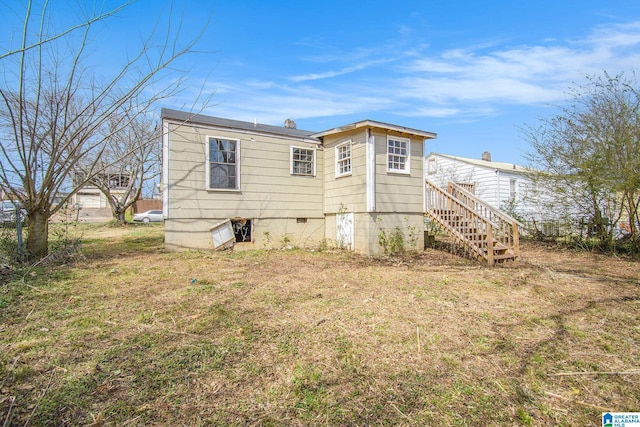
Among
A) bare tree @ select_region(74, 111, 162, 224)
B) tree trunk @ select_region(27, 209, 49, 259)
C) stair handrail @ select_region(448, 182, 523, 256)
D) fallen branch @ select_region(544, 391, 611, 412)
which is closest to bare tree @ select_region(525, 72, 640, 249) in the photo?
stair handrail @ select_region(448, 182, 523, 256)

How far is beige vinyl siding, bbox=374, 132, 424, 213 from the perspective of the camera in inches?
327

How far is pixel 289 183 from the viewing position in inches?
368

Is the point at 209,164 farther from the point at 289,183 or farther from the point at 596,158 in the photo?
the point at 596,158

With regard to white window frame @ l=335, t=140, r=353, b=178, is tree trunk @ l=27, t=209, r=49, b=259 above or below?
below

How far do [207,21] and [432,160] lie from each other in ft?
53.8

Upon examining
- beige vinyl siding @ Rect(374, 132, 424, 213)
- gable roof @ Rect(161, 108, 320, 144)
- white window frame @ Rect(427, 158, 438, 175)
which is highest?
white window frame @ Rect(427, 158, 438, 175)

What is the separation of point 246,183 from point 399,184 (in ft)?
14.2

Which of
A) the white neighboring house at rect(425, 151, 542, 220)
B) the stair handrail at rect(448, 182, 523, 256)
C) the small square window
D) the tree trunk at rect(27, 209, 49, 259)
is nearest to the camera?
the tree trunk at rect(27, 209, 49, 259)

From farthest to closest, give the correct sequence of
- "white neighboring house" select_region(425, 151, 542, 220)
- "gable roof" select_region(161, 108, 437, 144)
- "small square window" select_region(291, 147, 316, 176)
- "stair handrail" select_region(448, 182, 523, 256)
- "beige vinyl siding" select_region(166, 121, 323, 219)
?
1. "white neighboring house" select_region(425, 151, 542, 220)
2. "small square window" select_region(291, 147, 316, 176)
3. "gable roof" select_region(161, 108, 437, 144)
4. "beige vinyl siding" select_region(166, 121, 323, 219)
5. "stair handrail" select_region(448, 182, 523, 256)

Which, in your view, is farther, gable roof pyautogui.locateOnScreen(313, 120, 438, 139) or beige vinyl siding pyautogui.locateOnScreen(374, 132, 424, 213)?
beige vinyl siding pyautogui.locateOnScreen(374, 132, 424, 213)

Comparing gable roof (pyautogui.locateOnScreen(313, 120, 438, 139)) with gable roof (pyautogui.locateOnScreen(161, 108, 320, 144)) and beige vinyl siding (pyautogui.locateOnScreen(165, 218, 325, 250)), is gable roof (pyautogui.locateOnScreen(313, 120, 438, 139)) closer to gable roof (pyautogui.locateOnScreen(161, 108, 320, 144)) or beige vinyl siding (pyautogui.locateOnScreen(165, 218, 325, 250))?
gable roof (pyautogui.locateOnScreen(161, 108, 320, 144))

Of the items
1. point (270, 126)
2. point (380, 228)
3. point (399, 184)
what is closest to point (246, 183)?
point (270, 126)

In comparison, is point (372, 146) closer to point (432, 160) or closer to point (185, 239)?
point (185, 239)

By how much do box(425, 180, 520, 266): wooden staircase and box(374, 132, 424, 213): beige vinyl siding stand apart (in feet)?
1.36
